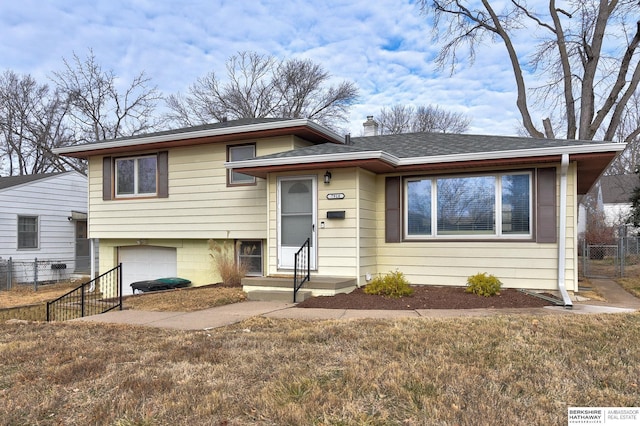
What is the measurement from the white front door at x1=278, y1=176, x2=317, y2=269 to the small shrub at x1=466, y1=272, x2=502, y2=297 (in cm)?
297

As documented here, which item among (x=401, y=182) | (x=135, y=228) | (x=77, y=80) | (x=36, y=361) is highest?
(x=77, y=80)

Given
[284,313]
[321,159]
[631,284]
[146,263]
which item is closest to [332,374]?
[284,313]

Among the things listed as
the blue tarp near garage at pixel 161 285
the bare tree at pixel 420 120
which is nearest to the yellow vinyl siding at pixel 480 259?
the blue tarp near garage at pixel 161 285

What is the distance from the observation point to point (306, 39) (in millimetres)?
15602

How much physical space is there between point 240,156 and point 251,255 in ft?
7.86

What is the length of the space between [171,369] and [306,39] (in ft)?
44.9

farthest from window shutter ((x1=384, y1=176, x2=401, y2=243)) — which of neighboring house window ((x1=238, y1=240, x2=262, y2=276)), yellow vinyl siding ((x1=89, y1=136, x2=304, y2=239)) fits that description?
neighboring house window ((x1=238, y1=240, x2=262, y2=276))

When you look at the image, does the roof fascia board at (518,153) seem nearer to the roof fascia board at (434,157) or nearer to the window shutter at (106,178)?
the roof fascia board at (434,157)

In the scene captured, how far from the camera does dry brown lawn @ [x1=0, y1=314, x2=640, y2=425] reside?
309 cm

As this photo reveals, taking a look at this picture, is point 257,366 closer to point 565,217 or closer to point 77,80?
point 565,217

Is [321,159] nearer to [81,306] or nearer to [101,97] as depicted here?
[81,306]

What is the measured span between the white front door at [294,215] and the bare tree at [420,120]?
26.4 m

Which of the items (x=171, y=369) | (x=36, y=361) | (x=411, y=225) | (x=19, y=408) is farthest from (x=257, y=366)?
(x=411, y=225)

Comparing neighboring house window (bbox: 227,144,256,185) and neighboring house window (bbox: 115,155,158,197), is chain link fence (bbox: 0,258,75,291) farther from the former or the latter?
neighboring house window (bbox: 227,144,256,185)
